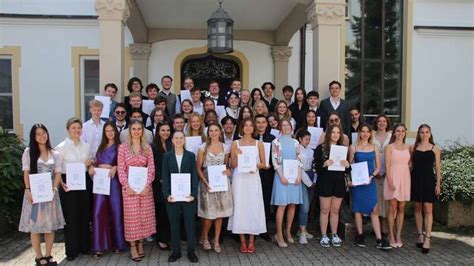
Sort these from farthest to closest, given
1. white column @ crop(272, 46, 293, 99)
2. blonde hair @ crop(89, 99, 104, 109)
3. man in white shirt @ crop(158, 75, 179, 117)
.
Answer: white column @ crop(272, 46, 293, 99) < man in white shirt @ crop(158, 75, 179, 117) < blonde hair @ crop(89, 99, 104, 109)

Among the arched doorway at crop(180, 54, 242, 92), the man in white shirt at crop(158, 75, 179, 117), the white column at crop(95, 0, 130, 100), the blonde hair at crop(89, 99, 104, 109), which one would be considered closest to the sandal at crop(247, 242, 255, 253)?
the man in white shirt at crop(158, 75, 179, 117)

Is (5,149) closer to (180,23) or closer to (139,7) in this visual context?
(139,7)

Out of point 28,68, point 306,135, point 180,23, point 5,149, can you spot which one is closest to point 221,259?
point 306,135

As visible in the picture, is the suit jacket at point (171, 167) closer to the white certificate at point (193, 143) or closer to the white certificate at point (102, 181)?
the white certificate at point (193, 143)

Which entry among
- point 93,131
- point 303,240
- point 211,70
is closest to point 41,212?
point 93,131

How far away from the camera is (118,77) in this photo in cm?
694

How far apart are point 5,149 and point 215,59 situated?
6023 mm

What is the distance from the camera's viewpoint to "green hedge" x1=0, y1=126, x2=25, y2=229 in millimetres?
6691

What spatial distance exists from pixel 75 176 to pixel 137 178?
0.74m

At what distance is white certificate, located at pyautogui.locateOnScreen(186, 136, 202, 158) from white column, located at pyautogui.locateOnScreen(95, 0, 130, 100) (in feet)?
5.50

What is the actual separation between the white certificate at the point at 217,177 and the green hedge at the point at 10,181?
3143mm

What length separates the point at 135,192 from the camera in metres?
5.43

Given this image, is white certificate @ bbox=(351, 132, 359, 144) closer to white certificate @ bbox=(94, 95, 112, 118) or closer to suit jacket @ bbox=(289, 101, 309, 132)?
suit jacket @ bbox=(289, 101, 309, 132)

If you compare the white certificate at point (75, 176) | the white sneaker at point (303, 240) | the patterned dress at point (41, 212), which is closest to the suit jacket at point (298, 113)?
the white sneaker at point (303, 240)
